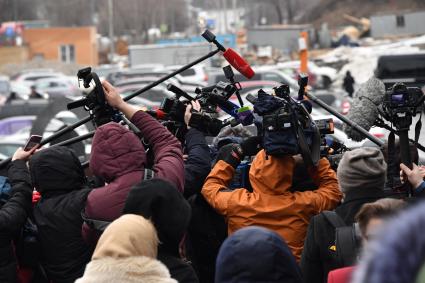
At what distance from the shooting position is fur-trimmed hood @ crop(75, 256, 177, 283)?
301 cm

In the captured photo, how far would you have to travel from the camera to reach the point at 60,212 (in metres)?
4.45

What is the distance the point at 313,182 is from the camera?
4.68m

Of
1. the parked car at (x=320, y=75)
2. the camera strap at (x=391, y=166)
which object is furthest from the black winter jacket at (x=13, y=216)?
the parked car at (x=320, y=75)

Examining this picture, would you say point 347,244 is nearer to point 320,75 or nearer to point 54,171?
point 54,171

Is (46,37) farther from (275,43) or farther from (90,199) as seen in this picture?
(90,199)

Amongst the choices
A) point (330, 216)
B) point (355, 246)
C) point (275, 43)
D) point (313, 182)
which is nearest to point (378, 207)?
point (355, 246)

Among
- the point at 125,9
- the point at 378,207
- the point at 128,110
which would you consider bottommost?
the point at 378,207

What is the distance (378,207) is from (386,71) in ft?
64.3

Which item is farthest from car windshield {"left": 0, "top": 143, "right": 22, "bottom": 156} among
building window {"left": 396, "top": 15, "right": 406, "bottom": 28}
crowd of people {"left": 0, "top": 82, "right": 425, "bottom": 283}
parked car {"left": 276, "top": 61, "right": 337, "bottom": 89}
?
building window {"left": 396, "top": 15, "right": 406, "bottom": 28}

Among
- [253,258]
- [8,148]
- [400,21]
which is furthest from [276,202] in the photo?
[400,21]

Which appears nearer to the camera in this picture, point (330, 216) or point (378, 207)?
point (378, 207)

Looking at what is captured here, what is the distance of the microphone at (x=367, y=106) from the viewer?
17.0 ft

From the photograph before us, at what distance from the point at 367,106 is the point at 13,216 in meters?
2.11

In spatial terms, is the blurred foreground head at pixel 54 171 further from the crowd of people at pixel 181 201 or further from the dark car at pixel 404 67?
the dark car at pixel 404 67
